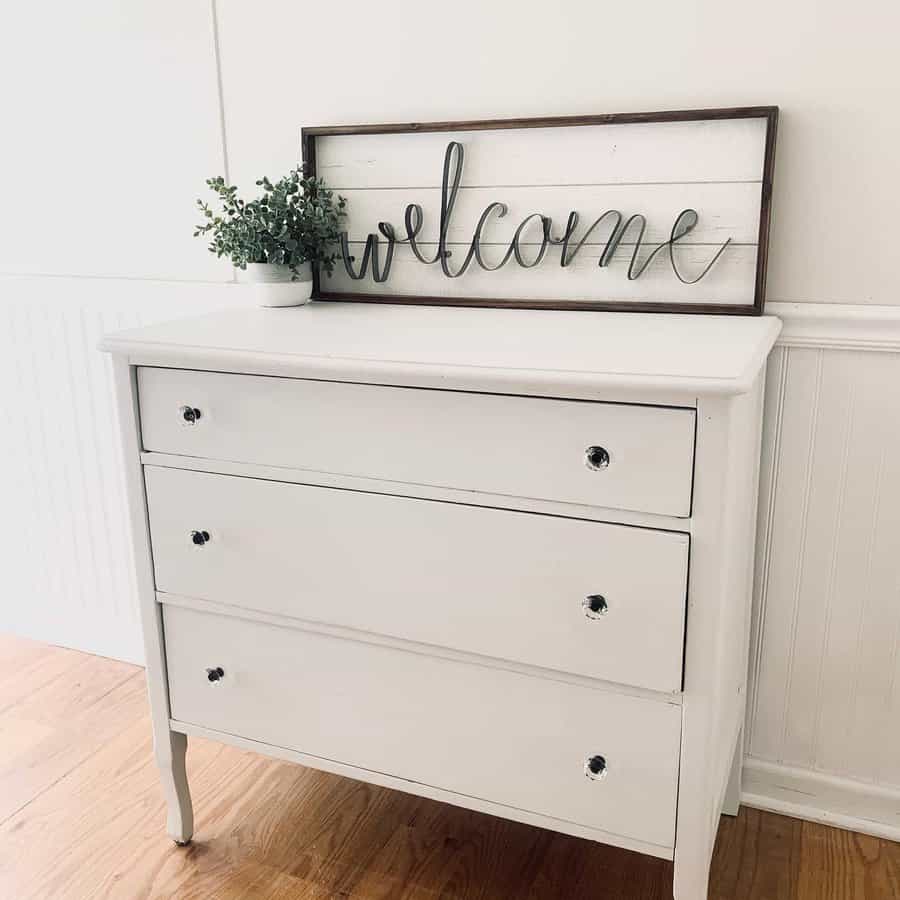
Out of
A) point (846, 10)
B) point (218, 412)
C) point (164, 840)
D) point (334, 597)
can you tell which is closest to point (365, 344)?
point (218, 412)

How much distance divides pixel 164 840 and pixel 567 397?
1.12m

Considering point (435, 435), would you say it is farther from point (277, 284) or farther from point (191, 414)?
point (277, 284)

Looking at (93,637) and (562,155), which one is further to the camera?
(93,637)

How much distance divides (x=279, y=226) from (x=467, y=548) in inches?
27.9

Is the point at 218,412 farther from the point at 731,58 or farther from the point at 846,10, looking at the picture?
the point at 846,10

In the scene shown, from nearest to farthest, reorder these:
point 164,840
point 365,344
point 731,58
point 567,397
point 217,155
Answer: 1. point 567,397
2. point 365,344
3. point 731,58
4. point 164,840
5. point 217,155

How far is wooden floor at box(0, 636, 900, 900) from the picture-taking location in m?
1.54

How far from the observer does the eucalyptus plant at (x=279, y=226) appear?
163 centimetres

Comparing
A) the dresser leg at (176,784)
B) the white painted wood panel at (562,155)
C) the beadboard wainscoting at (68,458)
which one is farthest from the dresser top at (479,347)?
the dresser leg at (176,784)

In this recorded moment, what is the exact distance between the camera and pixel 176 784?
→ 1.62 m

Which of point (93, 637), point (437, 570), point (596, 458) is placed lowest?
point (93, 637)

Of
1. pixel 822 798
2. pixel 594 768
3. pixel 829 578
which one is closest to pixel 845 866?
pixel 822 798

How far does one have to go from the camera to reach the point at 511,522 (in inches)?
48.3

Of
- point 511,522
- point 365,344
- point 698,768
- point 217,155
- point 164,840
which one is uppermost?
point 217,155
